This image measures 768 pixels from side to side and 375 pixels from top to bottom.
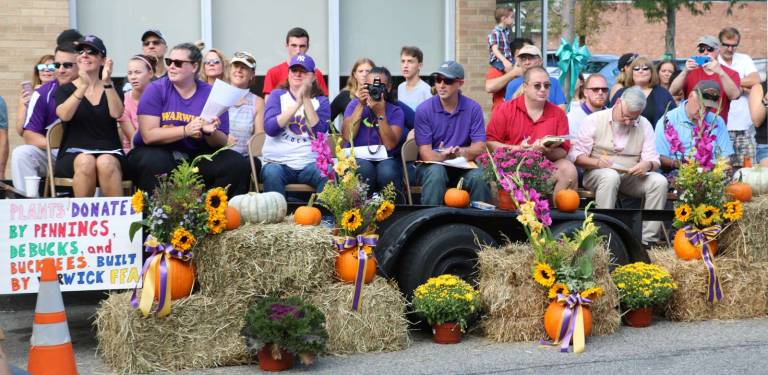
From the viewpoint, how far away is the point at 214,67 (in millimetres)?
9734

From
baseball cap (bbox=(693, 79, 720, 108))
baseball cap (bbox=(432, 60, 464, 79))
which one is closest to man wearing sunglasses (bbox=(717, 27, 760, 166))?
baseball cap (bbox=(693, 79, 720, 108))

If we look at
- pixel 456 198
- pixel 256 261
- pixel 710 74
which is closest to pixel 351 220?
pixel 256 261

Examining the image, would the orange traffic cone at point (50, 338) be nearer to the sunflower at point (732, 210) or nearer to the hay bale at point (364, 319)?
the hay bale at point (364, 319)

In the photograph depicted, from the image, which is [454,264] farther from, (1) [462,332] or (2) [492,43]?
(2) [492,43]

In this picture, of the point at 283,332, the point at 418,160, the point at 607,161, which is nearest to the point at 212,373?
the point at 283,332

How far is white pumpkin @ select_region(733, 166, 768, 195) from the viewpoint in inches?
355

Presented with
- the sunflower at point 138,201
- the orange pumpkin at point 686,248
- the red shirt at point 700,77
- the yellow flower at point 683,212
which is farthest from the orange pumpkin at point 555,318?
the red shirt at point 700,77

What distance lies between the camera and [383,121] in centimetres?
933

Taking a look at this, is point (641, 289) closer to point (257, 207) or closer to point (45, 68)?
point (257, 207)

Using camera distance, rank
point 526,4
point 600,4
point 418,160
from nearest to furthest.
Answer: point 418,160 → point 526,4 → point 600,4

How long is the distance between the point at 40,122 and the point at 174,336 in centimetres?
272

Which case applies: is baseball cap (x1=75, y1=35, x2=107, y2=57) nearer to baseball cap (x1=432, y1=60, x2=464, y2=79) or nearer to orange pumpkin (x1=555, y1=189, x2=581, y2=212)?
baseball cap (x1=432, y1=60, x2=464, y2=79)

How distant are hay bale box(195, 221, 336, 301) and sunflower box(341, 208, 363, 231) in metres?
0.34

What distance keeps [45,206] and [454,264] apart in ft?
9.23
